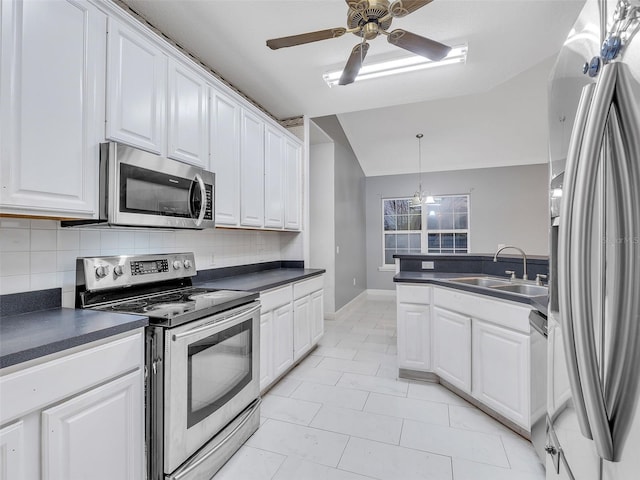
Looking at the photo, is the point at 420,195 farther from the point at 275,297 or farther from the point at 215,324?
the point at 215,324

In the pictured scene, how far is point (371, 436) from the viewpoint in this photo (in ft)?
6.54

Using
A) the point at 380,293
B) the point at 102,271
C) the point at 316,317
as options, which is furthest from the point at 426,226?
the point at 102,271

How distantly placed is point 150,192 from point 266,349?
1.43m

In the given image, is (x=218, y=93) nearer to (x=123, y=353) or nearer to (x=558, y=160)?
(x=123, y=353)

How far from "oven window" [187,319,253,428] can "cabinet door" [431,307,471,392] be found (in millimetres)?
1577

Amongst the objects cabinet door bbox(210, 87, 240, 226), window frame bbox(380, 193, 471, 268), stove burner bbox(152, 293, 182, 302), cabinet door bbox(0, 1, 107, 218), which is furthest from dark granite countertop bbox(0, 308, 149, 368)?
window frame bbox(380, 193, 471, 268)

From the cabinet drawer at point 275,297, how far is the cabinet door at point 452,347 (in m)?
1.29

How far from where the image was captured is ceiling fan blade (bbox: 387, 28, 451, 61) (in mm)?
1743

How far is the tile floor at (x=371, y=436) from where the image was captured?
66.6 inches

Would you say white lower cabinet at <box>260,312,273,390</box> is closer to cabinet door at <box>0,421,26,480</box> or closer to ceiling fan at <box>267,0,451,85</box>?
cabinet door at <box>0,421,26,480</box>

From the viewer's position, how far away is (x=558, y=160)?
91 centimetres

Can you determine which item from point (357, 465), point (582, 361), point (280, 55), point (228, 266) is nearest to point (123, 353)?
point (357, 465)

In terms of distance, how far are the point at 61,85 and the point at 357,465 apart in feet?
7.88

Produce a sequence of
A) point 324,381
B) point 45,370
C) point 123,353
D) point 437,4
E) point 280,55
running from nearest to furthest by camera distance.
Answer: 1. point 45,370
2. point 123,353
3. point 437,4
4. point 280,55
5. point 324,381
